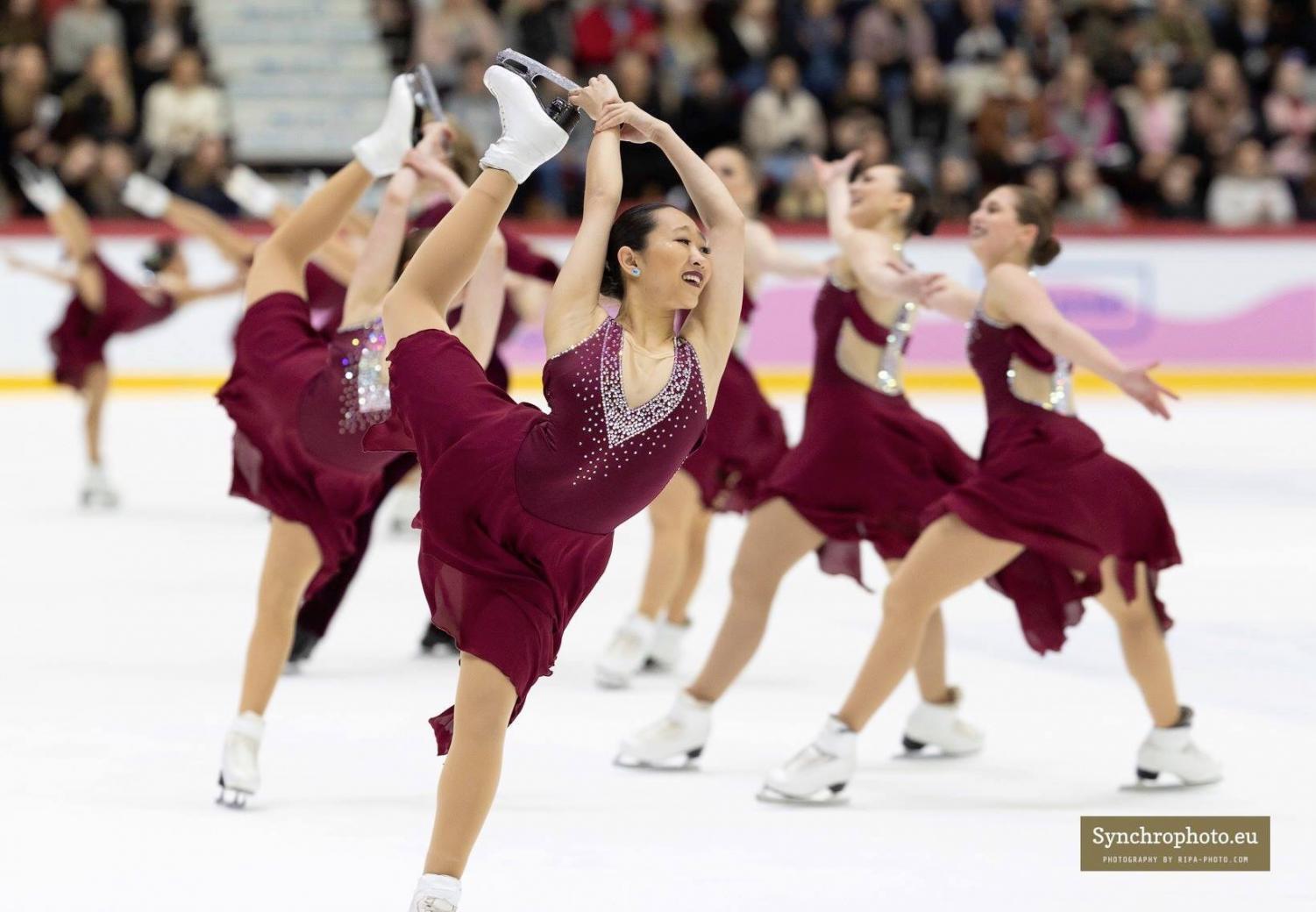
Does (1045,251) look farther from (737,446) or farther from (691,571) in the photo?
(691,571)

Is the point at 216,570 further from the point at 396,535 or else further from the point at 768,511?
the point at 768,511

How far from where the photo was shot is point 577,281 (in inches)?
129

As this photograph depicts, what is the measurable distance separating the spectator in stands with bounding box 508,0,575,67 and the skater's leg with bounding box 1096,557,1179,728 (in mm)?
10658

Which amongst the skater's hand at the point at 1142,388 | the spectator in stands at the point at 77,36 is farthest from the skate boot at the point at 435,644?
the spectator in stands at the point at 77,36

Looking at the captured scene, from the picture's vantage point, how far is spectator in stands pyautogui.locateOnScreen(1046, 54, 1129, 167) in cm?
1483

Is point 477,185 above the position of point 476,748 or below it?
above

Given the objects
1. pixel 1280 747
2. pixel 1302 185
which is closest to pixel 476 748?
pixel 1280 747

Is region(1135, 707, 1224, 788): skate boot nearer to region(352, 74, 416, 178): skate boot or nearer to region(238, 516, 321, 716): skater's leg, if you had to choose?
region(238, 516, 321, 716): skater's leg

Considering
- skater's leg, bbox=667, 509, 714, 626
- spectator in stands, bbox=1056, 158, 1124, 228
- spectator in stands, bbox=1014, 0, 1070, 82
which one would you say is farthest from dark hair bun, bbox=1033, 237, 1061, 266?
spectator in stands, bbox=1014, 0, 1070, 82

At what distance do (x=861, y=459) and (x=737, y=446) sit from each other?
100cm

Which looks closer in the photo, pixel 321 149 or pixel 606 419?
pixel 606 419

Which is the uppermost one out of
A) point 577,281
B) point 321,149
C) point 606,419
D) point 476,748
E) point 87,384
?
point 321,149

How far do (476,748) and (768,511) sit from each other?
5.81 ft

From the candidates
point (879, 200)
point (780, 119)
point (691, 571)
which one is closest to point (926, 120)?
point (780, 119)
